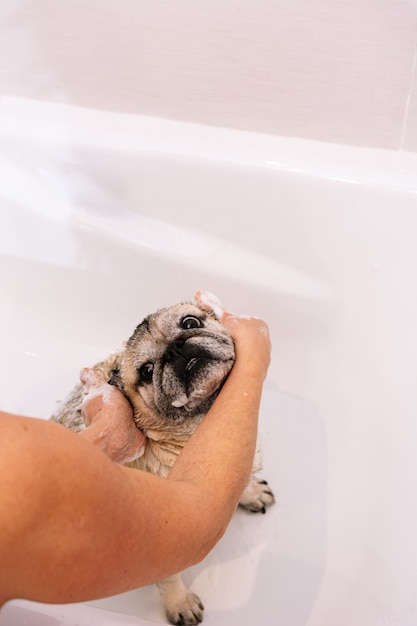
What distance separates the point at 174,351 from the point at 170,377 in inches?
2.5

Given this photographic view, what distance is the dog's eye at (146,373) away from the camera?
1.47 meters

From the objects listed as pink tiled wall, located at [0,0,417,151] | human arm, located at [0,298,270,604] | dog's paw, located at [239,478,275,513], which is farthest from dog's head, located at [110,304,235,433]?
pink tiled wall, located at [0,0,417,151]

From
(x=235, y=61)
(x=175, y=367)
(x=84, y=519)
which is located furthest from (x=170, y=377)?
(x=235, y=61)

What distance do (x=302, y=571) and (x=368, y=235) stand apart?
1.03 m

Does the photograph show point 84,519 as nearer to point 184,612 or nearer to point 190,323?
point 190,323

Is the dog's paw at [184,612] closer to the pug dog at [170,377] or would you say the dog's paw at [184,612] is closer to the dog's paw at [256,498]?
the pug dog at [170,377]

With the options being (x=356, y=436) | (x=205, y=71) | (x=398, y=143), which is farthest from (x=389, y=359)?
(x=205, y=71)

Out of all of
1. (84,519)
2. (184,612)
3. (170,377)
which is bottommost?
(184,612)

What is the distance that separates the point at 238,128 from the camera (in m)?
1.89

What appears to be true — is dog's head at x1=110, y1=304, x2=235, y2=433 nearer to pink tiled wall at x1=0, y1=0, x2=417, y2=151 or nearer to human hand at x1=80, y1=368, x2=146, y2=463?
human hand at x1=80, y1=368, x2=146, y2=463

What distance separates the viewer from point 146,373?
4.85ft

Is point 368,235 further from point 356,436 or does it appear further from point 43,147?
point 43,147

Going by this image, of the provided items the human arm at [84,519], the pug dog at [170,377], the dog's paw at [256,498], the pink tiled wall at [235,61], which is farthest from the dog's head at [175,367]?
the pink tiled wall at [235,61]

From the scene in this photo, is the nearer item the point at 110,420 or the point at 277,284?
the point at 110,420
